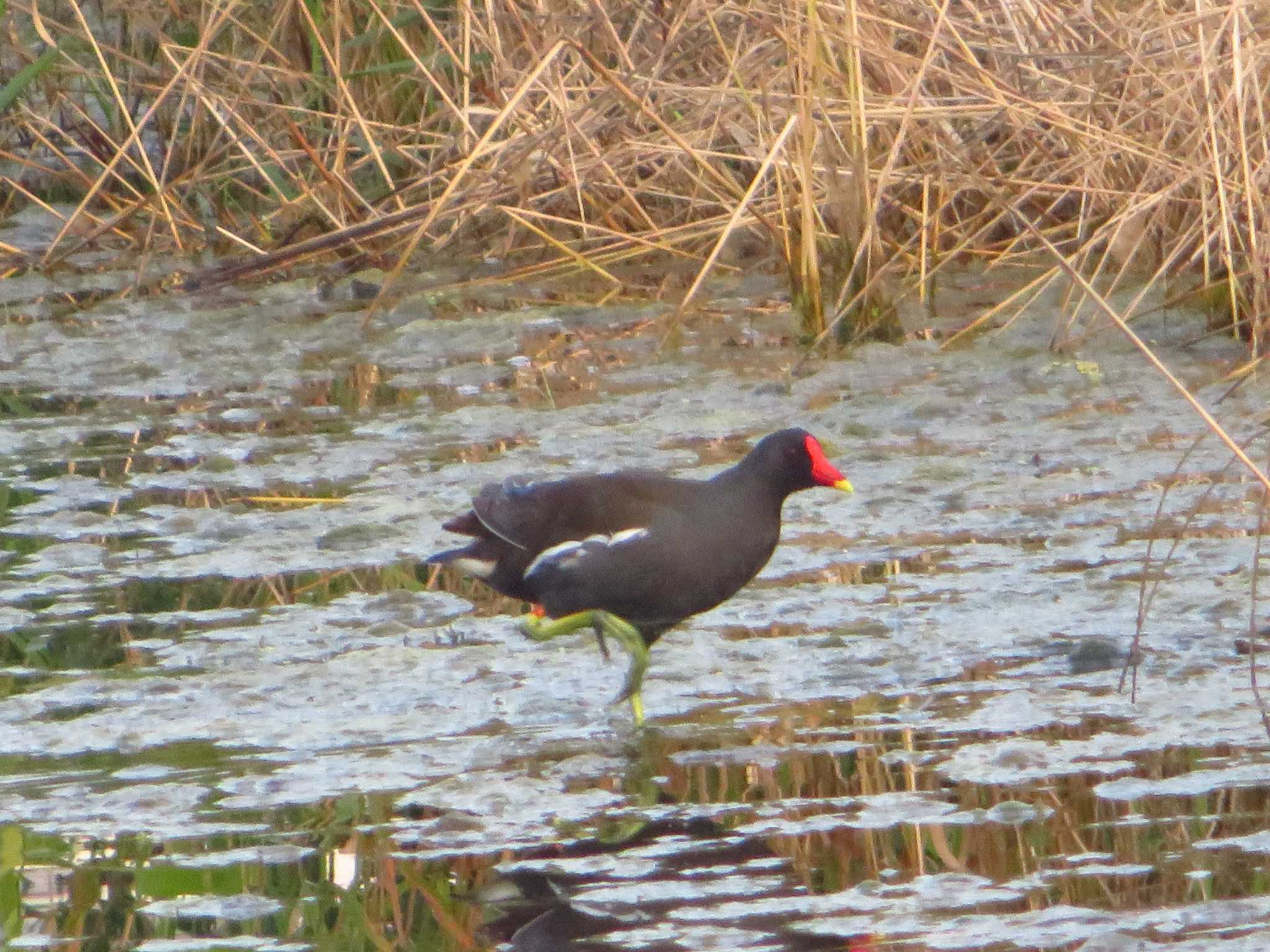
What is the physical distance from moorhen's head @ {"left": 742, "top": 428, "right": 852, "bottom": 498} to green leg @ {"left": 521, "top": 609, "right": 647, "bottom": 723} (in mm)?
389

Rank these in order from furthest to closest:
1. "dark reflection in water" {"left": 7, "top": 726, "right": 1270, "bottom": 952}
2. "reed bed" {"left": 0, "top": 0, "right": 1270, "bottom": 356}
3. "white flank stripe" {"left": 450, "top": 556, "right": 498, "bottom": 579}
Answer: "reed bed" {"left": 0, "top": 0, "right": 1270, "bottom": 356} < "white flank stripe" {"left": 450, "top": 556, "right": 498, "bottom": 579} < "dark reflection in water" {"left": 7, "top": 726, "right": 1270, "bottom": 952}

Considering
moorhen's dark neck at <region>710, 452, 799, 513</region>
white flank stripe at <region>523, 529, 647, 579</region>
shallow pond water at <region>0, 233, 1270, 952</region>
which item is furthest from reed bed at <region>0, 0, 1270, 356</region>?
white flank stripe at <region>523, 529, 647, 579</region>

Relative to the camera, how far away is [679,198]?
7164mm

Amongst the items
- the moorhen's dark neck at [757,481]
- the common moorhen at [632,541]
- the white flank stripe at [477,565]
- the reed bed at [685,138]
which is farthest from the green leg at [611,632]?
the reed bed at [685,138]

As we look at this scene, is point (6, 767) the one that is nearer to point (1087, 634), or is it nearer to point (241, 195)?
point (1087, 634)

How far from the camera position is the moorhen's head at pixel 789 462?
4.00 m

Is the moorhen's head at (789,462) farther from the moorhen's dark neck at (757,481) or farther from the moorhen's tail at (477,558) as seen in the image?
the moorhen's tail at (477,558)

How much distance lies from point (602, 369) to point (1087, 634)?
2835 mm

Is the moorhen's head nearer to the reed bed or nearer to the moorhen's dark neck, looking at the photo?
the moorhen's dark neck

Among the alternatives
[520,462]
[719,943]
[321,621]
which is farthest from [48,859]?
[520,462]

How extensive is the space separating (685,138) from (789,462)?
3.21 meters

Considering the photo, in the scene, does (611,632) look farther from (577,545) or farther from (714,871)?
(714,871)

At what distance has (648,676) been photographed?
391 cm

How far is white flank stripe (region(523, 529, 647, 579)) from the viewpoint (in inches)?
151
